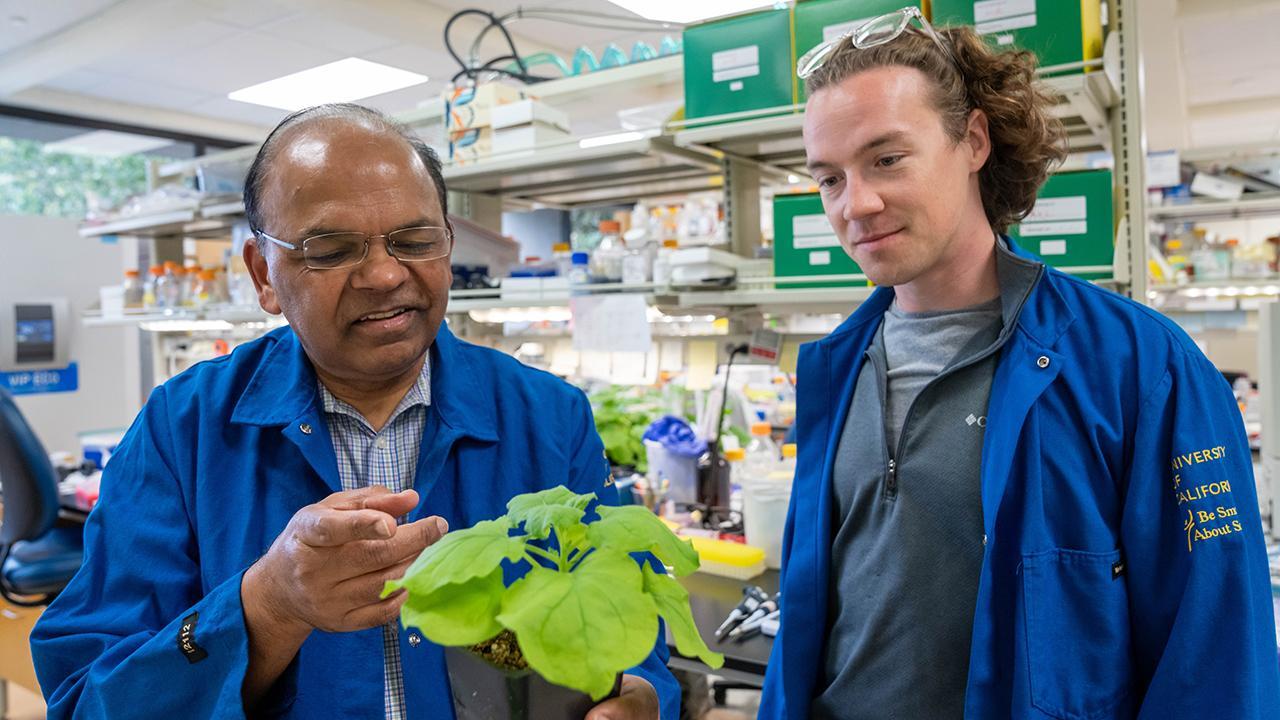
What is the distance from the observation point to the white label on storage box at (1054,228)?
6.08 ft

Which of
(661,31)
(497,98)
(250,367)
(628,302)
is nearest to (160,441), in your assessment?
(250,367)

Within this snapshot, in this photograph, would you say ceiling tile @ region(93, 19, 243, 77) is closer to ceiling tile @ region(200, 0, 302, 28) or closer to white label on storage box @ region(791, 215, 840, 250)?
ceiling tile @ region(200, 0, 302, 28)

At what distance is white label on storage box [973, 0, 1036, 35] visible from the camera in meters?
1.80

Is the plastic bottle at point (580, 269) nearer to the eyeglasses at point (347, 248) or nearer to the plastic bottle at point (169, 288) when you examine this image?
the eyeglasses at point (347, 248)

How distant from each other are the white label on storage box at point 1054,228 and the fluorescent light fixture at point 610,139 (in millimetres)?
1006

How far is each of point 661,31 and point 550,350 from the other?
2758 mm

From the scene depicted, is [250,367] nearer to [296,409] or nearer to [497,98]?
[296,409]

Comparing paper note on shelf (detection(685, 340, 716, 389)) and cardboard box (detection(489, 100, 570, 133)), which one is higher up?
cardboard box (detection(489, 100, 570, 133))

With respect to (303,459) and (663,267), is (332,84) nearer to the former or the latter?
(663,267)

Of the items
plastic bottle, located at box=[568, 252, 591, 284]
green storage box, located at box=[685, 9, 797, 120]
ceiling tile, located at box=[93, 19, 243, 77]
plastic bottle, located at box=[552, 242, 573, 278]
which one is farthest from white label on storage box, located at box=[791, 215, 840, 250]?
ceiling tile, located at box=[93, 19, 243, 77]

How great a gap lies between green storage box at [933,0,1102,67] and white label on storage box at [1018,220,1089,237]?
1.07 feet

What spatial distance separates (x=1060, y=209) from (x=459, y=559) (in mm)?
1691

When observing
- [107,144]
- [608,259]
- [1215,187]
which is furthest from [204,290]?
[1215,187]

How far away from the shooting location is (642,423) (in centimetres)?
277
